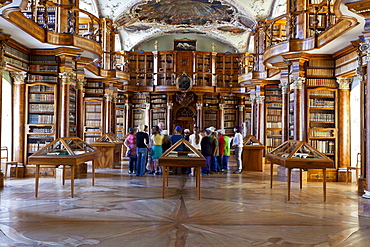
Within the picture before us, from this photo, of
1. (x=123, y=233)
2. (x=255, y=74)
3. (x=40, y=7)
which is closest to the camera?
(x=123, y=233)

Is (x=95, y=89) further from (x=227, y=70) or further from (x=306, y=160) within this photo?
(x=306, y=160)

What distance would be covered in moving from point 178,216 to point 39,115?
601cm

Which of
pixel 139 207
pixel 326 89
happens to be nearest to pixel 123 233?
pixel 139 207

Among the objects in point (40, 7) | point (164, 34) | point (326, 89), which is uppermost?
point (164, 34)

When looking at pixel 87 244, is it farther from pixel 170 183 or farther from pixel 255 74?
pixel 255 74

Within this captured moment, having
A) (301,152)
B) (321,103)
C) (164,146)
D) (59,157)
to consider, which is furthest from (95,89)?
(301,152)

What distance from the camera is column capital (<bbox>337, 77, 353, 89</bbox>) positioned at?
9375 mm

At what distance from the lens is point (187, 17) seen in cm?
1786

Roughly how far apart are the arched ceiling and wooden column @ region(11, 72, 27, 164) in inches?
221

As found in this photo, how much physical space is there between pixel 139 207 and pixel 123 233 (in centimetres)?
148

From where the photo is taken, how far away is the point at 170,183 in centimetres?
859

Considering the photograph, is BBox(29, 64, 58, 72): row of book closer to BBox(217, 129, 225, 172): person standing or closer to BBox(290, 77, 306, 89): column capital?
BBox(217, 129, 225, 172): person standing

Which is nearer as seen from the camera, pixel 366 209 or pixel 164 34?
pixel 366 209

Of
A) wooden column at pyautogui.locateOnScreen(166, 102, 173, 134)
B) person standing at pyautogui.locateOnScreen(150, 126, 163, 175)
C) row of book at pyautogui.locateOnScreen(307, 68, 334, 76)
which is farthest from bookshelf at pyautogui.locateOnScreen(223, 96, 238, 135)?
person standing at pyautogui.locateOnScreen(150, 126, 163, 175)
